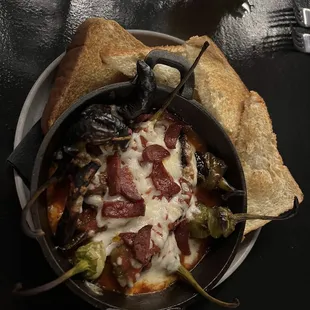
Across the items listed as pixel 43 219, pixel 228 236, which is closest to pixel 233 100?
pixel 228 236

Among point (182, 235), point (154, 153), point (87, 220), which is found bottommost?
point (182, 235)

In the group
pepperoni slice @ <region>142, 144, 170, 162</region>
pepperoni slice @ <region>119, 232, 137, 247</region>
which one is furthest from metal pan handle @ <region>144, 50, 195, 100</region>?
pepperoni slice @ <region>119, 232, 137, 247</region>

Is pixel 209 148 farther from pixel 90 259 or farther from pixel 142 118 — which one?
pixel 90 259

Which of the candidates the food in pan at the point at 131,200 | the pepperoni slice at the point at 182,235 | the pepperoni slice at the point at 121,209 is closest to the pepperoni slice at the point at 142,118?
the food in pan at the point at 131,200

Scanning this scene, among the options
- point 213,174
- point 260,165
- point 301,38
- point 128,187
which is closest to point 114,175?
point 128,187

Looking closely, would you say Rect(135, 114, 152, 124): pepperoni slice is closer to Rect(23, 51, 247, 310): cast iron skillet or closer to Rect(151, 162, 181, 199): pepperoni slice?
Rect(23, 51, 247, 310): cast iron skillet

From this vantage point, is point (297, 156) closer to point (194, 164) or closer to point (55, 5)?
point (194, 164)

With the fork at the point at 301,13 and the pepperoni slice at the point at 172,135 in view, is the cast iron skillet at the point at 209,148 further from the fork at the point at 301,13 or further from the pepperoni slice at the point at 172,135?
the fork at the point at 301,13

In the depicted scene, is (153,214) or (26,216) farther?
(153,214)
